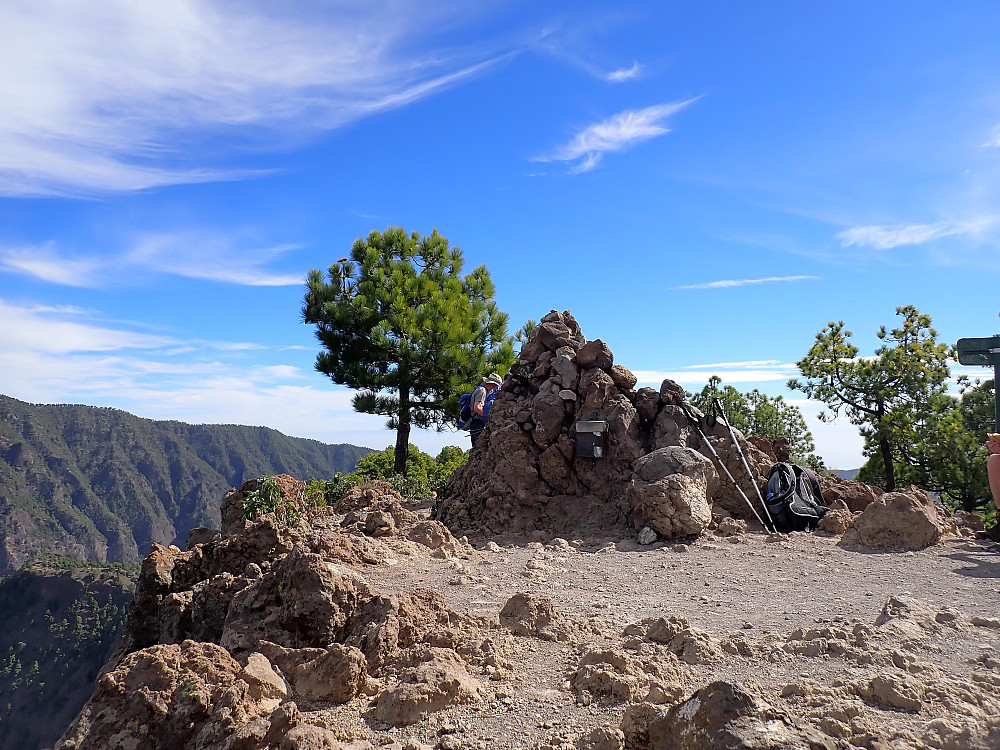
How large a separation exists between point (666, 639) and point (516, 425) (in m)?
5.76

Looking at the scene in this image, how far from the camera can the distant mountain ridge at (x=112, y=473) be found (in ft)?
294

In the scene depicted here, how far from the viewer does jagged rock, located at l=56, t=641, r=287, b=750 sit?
9.82ft

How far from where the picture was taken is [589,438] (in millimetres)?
9352

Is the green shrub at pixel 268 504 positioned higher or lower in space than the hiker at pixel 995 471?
lower

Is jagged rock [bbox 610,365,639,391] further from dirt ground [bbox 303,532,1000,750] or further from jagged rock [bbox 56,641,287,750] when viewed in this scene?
jagged rock [bbox 56,641,287,750]

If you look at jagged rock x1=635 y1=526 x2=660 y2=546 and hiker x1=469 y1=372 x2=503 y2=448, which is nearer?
jagged rock x1=635 y1=526 x2=660 y2=546

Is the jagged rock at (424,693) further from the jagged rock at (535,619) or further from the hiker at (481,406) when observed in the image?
the hiker at (481,406)

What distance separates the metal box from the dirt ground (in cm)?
150

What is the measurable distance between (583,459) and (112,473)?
11122 cm

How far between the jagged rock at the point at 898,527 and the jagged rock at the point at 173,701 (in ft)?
22.3

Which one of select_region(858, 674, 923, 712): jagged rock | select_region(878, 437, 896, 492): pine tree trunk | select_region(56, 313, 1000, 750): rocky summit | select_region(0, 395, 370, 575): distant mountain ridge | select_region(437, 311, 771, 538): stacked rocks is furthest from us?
select_region(0, 395, 370, 575): distant mountain ridge

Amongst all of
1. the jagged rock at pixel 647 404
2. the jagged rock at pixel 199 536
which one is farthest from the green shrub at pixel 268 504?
the jagged rock at pixel 647 404

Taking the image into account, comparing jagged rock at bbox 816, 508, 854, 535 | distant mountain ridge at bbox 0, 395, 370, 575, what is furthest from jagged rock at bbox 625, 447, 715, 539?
distant mountain ridge at bbox 0, 395, 370, 575

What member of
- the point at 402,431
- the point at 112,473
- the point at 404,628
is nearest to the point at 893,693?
the point at 404,628
